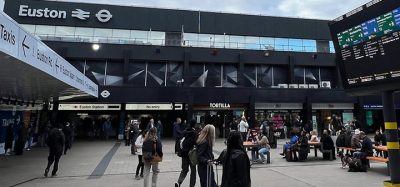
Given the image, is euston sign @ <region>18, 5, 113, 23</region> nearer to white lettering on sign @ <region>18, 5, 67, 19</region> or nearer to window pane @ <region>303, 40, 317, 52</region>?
white lettering on sign @ <region>18, 5, 67, 19</region>

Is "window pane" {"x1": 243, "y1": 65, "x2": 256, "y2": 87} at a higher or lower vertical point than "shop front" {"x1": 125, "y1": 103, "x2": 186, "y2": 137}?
higher

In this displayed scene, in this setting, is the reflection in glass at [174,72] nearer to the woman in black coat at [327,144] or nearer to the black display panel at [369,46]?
the woman in black coat at [327,144]

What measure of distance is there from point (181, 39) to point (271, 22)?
10.5m

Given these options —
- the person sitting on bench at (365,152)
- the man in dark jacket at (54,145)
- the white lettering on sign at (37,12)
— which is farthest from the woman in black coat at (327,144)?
the white lettering on sign at (37,12)

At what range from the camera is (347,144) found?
529 inches

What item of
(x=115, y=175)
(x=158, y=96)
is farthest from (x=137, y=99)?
(x=115, y=175)

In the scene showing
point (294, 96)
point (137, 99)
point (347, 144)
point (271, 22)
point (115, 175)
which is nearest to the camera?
point (115, 175)

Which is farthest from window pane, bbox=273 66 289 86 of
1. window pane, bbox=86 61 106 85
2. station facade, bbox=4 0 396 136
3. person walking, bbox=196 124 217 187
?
person walking, bbox=196 124 217 187

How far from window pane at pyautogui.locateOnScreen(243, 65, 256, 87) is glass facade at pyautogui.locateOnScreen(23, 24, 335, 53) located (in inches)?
114

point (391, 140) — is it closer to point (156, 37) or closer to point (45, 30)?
point (156, 37)

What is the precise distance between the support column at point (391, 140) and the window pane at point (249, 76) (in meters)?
25.0

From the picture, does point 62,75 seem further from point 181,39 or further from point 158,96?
point 181,39

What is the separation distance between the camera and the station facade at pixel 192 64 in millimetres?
26719

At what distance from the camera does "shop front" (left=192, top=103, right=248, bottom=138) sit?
1065 inches
